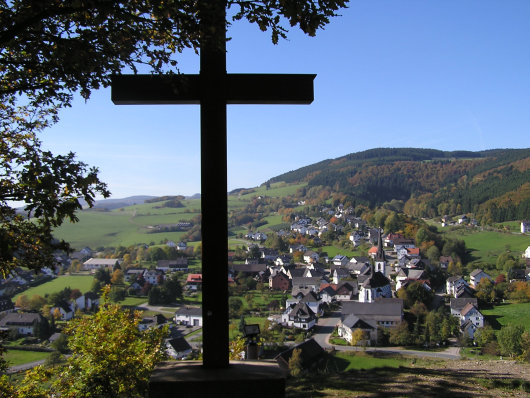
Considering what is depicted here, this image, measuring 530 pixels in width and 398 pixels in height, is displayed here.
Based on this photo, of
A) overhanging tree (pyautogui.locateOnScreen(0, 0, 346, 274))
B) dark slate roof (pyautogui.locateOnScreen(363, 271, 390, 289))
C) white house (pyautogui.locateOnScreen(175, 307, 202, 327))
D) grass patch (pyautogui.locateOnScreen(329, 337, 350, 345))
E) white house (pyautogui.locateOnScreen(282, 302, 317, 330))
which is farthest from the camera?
dark slate roof (pyautogui.locateOnScreen(363, 271, 390, 289))

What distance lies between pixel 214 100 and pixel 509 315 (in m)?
38.4

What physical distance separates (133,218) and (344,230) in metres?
36.6

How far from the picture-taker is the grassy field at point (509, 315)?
3069 centimetres

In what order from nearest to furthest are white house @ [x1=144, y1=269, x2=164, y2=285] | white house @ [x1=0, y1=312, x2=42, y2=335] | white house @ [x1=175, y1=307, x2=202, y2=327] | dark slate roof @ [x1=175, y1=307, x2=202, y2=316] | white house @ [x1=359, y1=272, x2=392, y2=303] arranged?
1. white house @ [x1=0, y1=312, x2=42, y2=335]
2. white house @ [x1=175, y1=307, x2=202, y2=327]
3. dark slate roof @ [x1=175, y1=307, x2=202, y2=316]
4. white house @ [x1=144, y1=269, x2=164, y2=285]
5. white house @ [x1=359, y1=272, x2=392, y2=303]

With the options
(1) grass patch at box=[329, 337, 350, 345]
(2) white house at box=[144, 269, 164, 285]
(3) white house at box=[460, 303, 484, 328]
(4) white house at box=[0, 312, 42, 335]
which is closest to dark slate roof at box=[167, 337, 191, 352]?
(4) white house at box=[0, 312, 42, 335]

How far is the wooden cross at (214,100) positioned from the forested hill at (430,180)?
7035 cm

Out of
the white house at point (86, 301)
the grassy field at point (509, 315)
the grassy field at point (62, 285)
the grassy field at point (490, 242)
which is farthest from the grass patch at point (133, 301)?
the grassy field at point (490, 242)

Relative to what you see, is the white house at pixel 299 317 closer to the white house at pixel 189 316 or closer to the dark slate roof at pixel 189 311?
the dark slate roof at pixel 189 311

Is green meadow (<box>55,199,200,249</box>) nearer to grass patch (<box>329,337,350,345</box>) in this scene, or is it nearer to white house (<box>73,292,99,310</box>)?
white house (<box>73,292,99,310</box>)

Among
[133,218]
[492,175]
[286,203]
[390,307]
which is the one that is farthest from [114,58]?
[492,175]

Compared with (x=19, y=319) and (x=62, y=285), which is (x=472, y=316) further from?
(x=62, y=285)

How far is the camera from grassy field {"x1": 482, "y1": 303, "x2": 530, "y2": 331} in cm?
3069

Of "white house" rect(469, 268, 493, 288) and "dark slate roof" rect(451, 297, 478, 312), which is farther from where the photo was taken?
"white house" rect(469, 268, 493, 288)

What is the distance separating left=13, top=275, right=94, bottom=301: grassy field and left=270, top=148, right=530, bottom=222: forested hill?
197 feet
